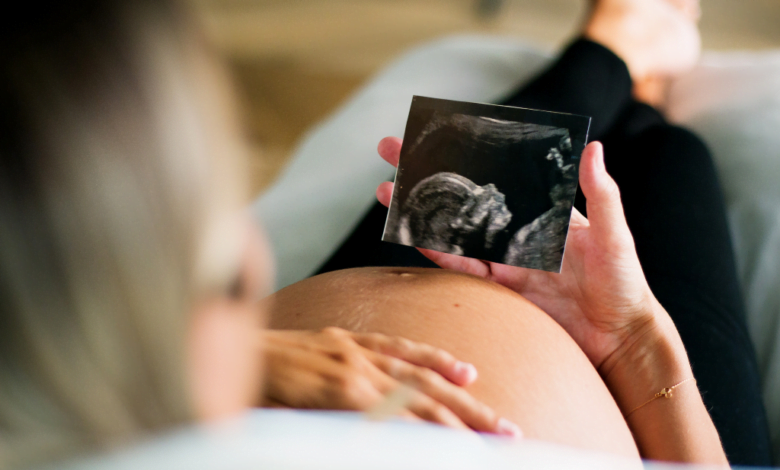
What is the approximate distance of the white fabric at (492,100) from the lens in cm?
89

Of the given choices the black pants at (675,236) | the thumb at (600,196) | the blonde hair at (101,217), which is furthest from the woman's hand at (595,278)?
the blonde hair at (101,217)

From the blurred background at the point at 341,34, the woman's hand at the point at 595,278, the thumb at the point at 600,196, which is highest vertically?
the blurred background at the point at 341,34

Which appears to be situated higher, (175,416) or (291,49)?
(291,49)

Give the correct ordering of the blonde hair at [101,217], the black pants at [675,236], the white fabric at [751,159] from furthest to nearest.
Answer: the white fabric at [751,159] < the black pants at [675,236] < the blonde hair at [101,217]

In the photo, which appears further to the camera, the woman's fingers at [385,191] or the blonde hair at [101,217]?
the woman's fingers at [385,191]

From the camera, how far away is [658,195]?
868 millimetres

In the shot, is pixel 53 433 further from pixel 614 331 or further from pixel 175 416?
pixel 614 331

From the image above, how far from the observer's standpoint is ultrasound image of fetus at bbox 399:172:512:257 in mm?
647

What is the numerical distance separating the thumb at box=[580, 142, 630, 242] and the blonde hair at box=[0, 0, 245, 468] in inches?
17.3

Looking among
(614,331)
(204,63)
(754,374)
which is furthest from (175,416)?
(754,374)

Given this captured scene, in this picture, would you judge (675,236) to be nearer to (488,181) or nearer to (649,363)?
(649,363)

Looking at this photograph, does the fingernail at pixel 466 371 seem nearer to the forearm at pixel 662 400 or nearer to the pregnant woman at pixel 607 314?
the pregnant woman at pixel 607 314

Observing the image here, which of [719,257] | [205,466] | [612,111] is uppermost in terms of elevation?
[612,111]

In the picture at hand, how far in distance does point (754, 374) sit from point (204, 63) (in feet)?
2.66
